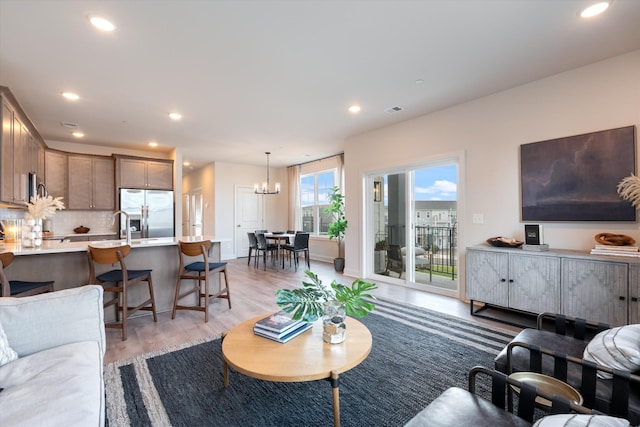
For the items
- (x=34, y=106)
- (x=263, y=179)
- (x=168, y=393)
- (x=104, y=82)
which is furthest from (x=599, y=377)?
(x=263, y=179)

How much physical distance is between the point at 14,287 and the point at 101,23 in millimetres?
2393

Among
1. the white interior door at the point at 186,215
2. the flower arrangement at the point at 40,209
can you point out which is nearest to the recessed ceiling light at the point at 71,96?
the flower arrangement at the point at 40,209

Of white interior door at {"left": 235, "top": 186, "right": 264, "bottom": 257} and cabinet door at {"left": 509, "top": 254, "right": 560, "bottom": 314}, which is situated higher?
white interior door at {"left": 235, "top": 186, "right": 264, "bottom": 257}

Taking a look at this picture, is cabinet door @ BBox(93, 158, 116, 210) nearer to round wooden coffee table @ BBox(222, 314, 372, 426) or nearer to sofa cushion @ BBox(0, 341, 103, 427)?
sofa cushion @ BBox(0, 341, 103, 427)

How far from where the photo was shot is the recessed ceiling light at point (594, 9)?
7.05 ft

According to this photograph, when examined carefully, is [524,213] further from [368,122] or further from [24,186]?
[24,186]

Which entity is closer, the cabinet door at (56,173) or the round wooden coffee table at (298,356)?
the round wooden coffee table at (298,356)

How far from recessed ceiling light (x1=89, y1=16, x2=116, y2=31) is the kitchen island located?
214cm

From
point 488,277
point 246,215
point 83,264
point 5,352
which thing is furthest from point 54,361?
point 246,215

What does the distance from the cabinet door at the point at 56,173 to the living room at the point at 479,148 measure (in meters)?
0.44

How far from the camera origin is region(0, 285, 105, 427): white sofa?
1.08m

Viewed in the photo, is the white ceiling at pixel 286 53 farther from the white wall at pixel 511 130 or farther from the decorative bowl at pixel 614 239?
the decorative bowl at pixel 614 239

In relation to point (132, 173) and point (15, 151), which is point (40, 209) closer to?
point (15, 151)

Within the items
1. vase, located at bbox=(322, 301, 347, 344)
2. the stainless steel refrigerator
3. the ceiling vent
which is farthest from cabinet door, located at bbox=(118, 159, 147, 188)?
vase, located at bbox=(322, 301, 347, 344)
